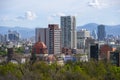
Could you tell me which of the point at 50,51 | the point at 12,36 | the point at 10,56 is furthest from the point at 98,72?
the point at 12,36

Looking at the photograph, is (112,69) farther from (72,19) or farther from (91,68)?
(72,19)

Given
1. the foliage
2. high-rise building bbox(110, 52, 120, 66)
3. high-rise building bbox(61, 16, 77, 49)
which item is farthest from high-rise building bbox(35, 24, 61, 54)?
the foliage

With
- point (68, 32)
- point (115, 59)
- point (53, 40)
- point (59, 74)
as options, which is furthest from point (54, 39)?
point (59, 74)

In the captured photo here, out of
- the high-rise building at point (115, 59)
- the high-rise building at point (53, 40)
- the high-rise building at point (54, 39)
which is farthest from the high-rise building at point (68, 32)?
the high-rise building at point (115, 59)

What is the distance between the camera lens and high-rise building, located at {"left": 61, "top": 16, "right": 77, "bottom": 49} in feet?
270

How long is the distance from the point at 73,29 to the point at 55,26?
19.1 meters

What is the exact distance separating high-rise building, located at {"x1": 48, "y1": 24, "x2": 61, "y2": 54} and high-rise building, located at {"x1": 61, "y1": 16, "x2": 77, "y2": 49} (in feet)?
47.5

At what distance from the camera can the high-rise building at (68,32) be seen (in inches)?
3246

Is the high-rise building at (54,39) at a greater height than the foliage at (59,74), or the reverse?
the high-rise building at (54,39)

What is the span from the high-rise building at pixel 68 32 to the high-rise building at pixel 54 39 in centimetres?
1447

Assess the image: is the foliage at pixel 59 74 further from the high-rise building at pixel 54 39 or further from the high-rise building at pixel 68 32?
the high-rise building at pixel 68 32

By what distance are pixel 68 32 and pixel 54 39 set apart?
54.9 ft

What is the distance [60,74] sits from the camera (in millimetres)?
23719

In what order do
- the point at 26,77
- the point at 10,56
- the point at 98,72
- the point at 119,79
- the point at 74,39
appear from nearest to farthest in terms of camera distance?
the point at 26,77, the point at 119,79, the point at 98,72, the point at 10,56, the point at 74,39
